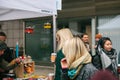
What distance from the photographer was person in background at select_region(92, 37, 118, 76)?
5.08 metres

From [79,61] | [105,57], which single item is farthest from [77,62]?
[105,57]

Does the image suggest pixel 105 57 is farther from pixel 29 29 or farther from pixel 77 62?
pixel 29 29

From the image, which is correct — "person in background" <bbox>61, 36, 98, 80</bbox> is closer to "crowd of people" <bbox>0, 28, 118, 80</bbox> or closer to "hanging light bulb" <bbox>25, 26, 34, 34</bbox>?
"crowd of people" <bbox>0, 28, 118, 80</bbox>

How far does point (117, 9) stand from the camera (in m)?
9.83

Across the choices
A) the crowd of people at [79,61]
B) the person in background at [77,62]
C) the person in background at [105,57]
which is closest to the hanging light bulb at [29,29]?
the crowd of people at [79,61]

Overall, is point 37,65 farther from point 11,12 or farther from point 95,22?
point 11,12

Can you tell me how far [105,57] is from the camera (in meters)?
5.13

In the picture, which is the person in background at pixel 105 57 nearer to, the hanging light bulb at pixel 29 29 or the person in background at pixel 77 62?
the person in background at pixel 77 62

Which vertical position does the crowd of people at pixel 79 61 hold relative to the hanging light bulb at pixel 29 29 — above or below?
below

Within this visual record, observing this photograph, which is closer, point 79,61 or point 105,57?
point 79,61

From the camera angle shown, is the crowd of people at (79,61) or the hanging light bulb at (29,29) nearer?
the crowd of people at (79,61)

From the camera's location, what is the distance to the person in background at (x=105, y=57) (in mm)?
5082

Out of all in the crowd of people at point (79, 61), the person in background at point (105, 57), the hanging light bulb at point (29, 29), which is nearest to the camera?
the crowd of people at point (79, 61)

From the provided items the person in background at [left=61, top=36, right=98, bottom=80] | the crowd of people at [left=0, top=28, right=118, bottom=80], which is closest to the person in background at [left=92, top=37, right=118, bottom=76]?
the crowd of people at [left=0, top=28, right=118, bottom=80]
